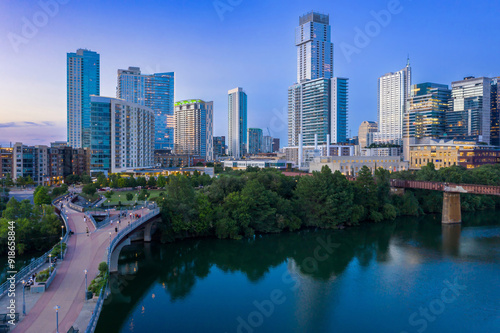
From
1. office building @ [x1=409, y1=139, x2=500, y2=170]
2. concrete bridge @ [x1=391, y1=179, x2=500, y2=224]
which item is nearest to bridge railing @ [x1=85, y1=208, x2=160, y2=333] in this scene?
concrete bridge @ [x1=391, y1=179, x2=500, y2=224]

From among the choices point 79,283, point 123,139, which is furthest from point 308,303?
point 123,139

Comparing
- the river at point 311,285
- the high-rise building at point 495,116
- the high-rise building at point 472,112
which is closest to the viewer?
the river at point 311,285

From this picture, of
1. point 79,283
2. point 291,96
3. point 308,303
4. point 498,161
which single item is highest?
point 291,96

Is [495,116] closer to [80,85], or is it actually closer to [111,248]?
[111,248]

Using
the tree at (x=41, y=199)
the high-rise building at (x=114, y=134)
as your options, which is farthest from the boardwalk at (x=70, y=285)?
the high-rise building at (x=114, y=134)

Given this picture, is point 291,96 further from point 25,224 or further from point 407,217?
point 25,224

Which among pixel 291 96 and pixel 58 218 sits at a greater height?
pixel 291 96

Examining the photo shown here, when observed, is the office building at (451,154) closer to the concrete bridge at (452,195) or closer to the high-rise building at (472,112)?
the high-rise building at (472,112)
